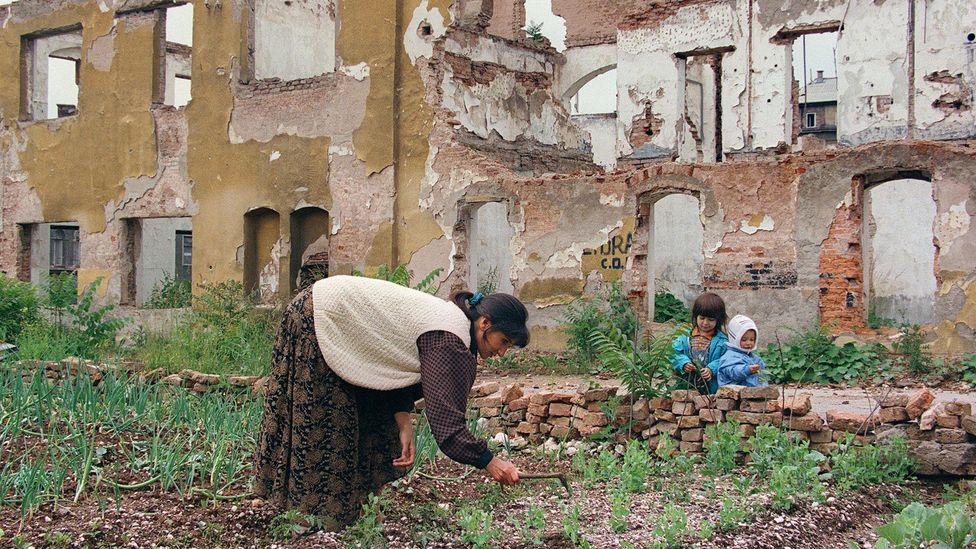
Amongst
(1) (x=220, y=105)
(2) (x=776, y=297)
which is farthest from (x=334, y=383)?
(1) (x=220, y=105)

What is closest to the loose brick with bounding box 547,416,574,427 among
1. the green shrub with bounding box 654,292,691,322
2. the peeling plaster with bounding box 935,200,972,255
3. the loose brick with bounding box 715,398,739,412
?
the loose brick with bounding box 715,398,739,412

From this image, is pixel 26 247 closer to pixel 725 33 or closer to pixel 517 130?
pixel 517 130

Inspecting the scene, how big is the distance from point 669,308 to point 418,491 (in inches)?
560

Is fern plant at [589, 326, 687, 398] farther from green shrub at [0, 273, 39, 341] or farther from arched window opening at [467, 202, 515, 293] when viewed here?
arched window opening at [467, 202, 515, 293]

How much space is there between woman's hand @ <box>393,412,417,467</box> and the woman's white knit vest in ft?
1.15

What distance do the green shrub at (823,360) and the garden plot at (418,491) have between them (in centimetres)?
591

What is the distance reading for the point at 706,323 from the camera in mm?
7203

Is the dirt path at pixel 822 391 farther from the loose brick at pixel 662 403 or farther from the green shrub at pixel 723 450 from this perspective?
the green shrub at pixel 723 450

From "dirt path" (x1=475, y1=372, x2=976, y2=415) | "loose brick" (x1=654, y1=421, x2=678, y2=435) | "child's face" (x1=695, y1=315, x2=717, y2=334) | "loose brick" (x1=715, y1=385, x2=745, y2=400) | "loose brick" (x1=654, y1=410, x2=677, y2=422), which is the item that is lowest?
"dirt path" (x1=475, y1=372, x2=976, y2=415)

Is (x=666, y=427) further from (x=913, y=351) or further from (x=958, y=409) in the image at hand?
(x=913, y=351)

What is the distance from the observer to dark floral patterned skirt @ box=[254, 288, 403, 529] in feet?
15.4

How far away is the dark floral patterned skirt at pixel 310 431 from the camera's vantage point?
15.4 ft

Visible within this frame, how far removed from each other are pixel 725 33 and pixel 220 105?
9237mm

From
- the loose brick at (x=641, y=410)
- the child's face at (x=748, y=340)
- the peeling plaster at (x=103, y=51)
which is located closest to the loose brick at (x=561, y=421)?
the loose brick at (x=641, y=410)
